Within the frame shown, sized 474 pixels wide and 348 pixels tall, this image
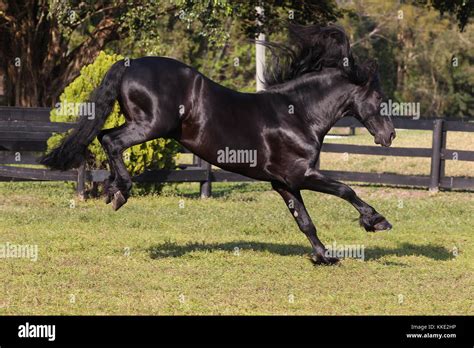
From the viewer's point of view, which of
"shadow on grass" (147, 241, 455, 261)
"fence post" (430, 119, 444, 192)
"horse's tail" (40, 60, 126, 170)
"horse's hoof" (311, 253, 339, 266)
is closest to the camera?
"horse's tail" (40, 60, 126, 170)

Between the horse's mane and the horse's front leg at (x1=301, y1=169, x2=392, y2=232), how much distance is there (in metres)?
1.18

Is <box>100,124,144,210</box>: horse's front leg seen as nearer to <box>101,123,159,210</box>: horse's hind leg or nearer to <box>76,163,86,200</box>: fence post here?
<box>101,123,159,210</box>: horse's hind leg

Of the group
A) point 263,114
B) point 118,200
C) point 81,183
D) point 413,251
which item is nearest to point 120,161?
point 118,200

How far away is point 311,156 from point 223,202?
20.7 ft

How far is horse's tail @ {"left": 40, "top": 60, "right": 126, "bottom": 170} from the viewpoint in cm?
854

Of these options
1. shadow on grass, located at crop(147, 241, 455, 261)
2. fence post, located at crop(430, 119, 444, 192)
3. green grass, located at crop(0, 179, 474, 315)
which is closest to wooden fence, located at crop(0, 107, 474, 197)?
fence post, located at crop(430, 119, 444, 192)

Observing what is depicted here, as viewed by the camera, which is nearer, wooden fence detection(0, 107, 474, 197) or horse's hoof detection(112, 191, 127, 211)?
horse's hoof detection(112, 191, 127, 211)

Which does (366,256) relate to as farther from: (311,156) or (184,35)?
(184,35)

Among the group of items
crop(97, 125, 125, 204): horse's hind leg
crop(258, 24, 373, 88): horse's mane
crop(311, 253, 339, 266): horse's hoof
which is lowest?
crop(311, 253, 339, 266): horse's hoof

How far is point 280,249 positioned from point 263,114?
6.55ft

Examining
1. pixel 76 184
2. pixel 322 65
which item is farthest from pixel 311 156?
pixel 76 184

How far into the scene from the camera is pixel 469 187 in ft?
53.9

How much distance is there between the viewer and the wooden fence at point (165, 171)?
14.3 meters

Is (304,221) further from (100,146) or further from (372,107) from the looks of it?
(100,146)
